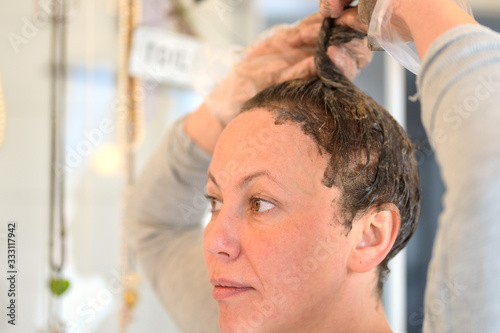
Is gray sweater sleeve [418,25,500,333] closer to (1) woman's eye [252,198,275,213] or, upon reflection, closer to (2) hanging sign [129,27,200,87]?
(1) woman's eye [252,198,275,213]

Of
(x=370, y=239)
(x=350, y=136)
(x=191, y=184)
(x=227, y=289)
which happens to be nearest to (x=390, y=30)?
(x=350, y=136)

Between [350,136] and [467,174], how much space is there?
0.66 feet

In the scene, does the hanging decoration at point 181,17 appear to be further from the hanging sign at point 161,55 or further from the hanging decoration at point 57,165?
the hanging decoration at point 57,165

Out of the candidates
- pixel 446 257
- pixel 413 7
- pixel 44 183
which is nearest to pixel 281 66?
pixel 413 7

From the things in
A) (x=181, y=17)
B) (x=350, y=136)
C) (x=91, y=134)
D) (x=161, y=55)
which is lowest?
(x=350, y=136)

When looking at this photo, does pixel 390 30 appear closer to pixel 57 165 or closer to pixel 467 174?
pixel 467 174

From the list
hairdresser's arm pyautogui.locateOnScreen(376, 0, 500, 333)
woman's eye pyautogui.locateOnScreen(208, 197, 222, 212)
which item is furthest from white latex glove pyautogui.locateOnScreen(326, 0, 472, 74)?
woman's eye pyautogui.locateOnScreen(208, 197, 222, 212)

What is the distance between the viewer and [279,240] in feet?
1.86

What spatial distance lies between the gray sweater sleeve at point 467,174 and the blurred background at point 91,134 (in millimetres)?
807

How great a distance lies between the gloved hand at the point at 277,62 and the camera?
66 cm

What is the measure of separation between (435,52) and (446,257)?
0.17 m

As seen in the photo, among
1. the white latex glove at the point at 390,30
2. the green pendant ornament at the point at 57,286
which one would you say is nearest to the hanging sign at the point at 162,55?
the green pendant ornament at the point at 57,286

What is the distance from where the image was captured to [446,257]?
419mm

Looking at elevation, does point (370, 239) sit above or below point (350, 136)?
below
